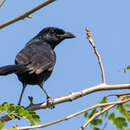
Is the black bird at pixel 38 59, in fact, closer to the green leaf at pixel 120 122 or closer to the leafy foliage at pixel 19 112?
the leafy foliage at pixel 19 112

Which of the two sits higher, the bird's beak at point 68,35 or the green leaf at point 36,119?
the bird's beak at point 68,35

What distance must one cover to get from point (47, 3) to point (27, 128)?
100 centimetres

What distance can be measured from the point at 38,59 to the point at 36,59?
53 mm

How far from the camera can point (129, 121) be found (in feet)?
10.1

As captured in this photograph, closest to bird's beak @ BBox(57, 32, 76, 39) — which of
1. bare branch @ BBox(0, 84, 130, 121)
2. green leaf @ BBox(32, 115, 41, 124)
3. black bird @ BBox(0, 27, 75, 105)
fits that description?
black bird @ BBox(0, 27, 75, 105)

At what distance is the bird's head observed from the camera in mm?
7152

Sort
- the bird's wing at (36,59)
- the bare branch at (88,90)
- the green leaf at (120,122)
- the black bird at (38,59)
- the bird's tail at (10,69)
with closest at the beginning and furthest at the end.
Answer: the green leaf at (120,122), the bare branch at (88,90), the bird's tail at (10,69), the black bird at (38,59), the bird's wing at (36,59)

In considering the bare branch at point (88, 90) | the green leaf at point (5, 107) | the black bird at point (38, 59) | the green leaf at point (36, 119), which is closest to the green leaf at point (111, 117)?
the bare branch at point (88, 90)

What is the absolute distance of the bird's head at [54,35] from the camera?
7.15 meters

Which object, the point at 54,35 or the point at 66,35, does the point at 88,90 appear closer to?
the point at 66,35

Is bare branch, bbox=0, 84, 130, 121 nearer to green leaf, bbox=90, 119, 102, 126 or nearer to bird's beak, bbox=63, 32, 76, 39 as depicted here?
→ green leaf, bbox=90, 119, 102, 126

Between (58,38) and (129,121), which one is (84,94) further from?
(58,38)

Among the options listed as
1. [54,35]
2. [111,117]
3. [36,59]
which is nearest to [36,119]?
[111,117]

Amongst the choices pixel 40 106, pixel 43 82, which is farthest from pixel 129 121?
pixel 43 82
